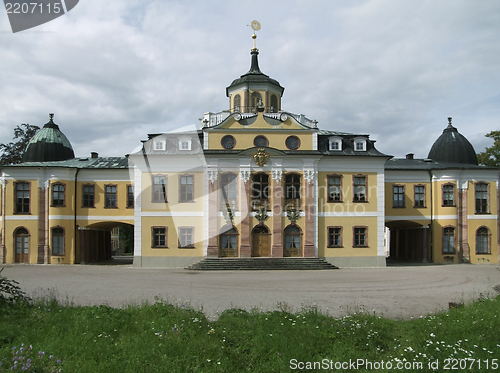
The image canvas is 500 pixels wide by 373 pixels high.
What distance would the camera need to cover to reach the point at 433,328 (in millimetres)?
9078

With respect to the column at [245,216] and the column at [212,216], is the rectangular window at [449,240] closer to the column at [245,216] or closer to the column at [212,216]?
the column at [245,216]

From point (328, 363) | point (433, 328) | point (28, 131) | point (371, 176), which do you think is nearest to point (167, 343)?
point (328, 363)

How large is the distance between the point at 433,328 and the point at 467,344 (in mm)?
989

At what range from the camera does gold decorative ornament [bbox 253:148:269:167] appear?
2980 cm

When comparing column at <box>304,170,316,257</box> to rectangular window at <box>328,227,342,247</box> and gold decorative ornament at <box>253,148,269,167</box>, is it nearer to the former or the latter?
rectangular window at <box>328,227,342,247</box>

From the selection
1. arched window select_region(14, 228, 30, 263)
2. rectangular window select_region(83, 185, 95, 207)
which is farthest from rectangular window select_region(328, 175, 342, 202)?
arched window select_region(14, 228, 30, 263)

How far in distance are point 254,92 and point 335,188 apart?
11.7 m

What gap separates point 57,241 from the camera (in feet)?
105

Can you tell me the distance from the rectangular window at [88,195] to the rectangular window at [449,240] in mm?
27348

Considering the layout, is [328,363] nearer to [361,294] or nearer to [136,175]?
[361,294]

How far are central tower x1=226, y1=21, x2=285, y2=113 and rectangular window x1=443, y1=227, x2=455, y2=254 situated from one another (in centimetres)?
1691

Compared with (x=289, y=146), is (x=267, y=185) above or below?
below

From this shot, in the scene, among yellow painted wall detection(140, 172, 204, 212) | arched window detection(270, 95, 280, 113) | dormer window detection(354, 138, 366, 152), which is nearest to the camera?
yellow painted wall detection(140, 172, 204, 212)

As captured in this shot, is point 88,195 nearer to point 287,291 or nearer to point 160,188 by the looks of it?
point 160,188
